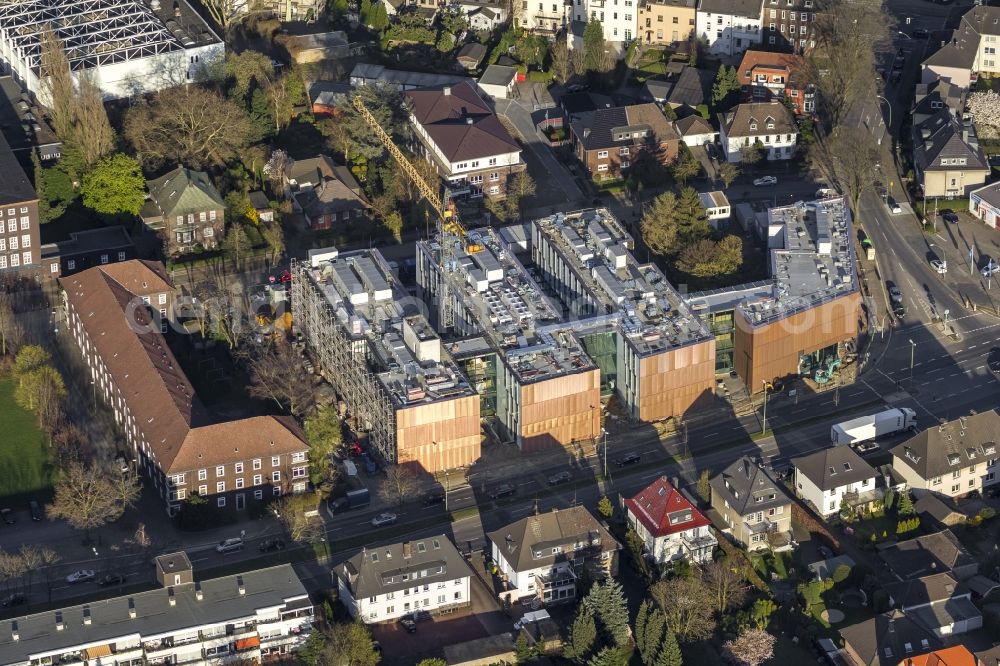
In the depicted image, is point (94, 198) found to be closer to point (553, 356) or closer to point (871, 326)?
point (553, 356)

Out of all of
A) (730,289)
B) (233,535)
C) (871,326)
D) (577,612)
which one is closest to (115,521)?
(233,535)

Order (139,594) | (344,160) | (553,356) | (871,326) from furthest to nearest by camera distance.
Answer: (344,160) < (871,326) < (553,356) < (139,594)

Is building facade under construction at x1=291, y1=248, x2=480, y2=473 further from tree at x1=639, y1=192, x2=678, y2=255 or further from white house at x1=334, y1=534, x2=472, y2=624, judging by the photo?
tree at x1=639, y1=192, x2=678, y2=255

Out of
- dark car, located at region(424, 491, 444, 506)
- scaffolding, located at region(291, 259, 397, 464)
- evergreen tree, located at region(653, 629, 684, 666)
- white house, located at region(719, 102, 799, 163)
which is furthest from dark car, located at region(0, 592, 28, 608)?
white house, located at region(719, 102, 799, 163)

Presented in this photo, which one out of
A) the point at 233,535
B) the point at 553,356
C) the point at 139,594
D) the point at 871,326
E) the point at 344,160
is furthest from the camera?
the point at 344,160

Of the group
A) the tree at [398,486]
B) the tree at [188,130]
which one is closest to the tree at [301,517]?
the tree at [398,486]

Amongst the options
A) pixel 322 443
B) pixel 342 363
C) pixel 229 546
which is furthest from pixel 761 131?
pixel 229 546
